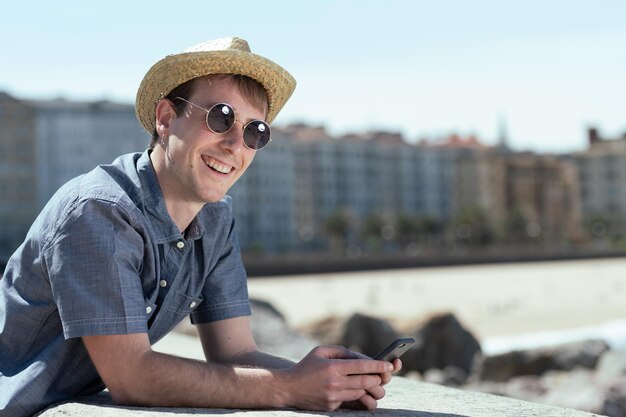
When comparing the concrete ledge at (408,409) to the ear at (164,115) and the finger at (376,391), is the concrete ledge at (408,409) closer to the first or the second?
the finger at (376,391)

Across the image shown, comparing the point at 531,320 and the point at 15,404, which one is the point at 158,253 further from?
the point at 531,320

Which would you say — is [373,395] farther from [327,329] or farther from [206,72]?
[327,329]

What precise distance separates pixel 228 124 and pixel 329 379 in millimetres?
750

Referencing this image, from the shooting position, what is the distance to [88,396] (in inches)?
120


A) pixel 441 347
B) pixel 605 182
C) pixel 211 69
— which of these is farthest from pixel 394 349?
pixel 605 182

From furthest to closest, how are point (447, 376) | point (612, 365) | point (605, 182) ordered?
point (605, 182), point (447, 376), point (612, 365)

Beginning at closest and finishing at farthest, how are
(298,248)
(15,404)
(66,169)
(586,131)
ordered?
(15,404) < (66,169) < (298,248) < (586,131)

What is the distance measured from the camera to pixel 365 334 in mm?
12711

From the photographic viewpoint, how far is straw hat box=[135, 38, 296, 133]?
282 centimetres

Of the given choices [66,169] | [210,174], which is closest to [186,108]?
[210,174]

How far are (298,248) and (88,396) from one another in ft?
304

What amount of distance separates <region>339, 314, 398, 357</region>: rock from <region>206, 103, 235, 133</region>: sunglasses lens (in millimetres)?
9937

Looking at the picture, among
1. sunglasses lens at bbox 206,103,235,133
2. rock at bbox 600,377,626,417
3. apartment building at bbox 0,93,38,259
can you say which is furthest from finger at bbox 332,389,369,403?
apartment building at bbox 0,93,38,259

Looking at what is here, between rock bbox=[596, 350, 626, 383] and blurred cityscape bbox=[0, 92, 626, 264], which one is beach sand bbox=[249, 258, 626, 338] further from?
blurred cityscape bbox=[0, 92, 626, 264]
